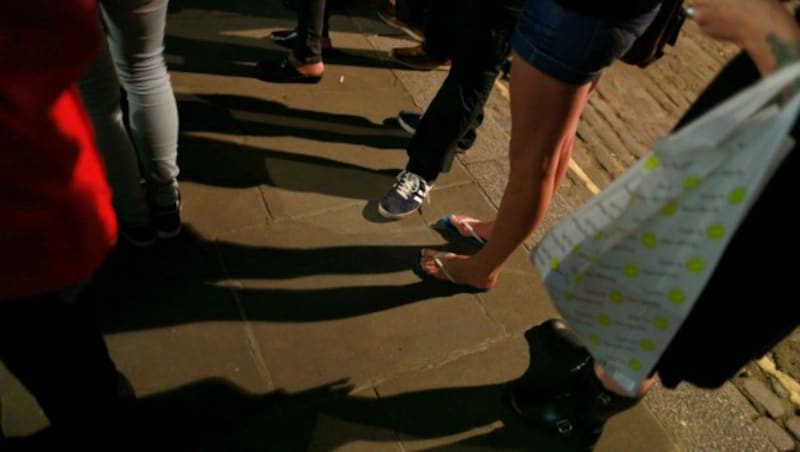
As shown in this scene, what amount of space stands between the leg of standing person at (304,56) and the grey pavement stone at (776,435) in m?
2.88

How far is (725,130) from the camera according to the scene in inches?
42.8

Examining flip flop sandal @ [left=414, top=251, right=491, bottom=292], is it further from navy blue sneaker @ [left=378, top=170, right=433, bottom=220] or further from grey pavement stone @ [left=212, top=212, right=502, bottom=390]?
navy blue sneaker @ [left=378, top=170, right=433, bottom=220]

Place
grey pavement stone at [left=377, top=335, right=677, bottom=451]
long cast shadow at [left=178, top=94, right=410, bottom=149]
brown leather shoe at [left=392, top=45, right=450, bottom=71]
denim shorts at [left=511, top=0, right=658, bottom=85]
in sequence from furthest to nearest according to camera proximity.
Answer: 1. brown leather shoe at [left=392, top=45, right=450, bottom=71]
2. long cast shadow at [left=178, top=94, right=410, bottom=149]
3. grey pavement stone at [left=377, top=335, right=677, bottom=451]
4. denim shorts at [left=511, top=0, right=658, bottom=85]

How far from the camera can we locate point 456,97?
2.48 metres

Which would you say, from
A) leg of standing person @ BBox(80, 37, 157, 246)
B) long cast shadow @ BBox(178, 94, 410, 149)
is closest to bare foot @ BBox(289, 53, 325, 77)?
long cast shadow @ BBox(178, 94, 410, 149)

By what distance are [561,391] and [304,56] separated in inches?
96.1

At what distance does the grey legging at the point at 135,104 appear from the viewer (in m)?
1.82

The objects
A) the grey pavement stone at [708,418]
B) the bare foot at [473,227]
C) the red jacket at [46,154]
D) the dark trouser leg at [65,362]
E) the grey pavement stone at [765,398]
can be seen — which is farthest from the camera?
the bare foot at [473,227]

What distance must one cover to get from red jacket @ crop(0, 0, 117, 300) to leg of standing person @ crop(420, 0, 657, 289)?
3.69 feet

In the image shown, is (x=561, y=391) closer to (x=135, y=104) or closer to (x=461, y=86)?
(x=461, y=86)

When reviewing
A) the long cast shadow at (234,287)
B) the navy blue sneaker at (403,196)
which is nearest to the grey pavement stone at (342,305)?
the long cast shadow at (234,287)

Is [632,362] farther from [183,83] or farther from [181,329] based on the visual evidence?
[183,83]

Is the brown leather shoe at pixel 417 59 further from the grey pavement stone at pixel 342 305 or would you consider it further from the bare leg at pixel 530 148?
the bare leg at pixel 530 148

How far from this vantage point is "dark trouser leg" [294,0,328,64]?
3.26m
